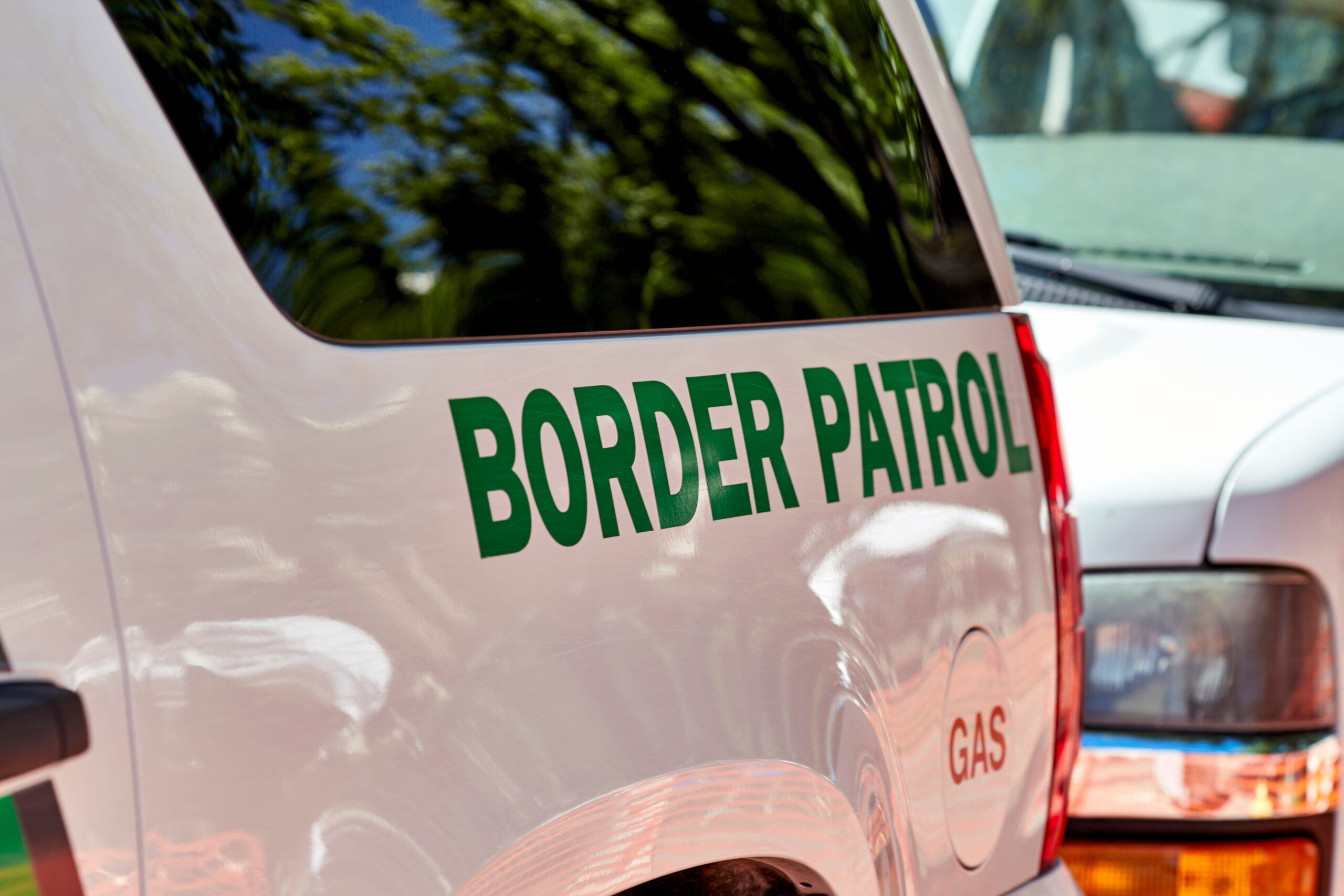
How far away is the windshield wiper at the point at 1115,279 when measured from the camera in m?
2.98

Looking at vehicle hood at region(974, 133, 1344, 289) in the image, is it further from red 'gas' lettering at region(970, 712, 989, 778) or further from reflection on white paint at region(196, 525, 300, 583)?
reflection on white paint at region(196, 525, 300, 583)

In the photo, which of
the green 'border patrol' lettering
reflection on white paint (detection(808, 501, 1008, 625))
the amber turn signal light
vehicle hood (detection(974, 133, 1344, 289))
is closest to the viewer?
the green 'border patrol' lettering

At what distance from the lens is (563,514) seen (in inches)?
43.2

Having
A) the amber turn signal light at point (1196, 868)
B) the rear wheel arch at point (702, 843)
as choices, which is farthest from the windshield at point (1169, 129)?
the rear wheel arch at point (702, 843)

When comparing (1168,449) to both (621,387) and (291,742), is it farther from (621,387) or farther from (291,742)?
(291,742)

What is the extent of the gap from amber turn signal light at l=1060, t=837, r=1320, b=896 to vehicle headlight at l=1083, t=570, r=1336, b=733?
19 centimetres

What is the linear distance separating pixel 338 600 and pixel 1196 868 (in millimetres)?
1705

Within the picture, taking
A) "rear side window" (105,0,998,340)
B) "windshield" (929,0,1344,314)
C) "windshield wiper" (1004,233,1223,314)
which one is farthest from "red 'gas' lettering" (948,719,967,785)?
"windshield" (929,0,1344,314)

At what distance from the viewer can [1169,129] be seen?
3461 millimetres

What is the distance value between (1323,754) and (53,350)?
2060 millimetres

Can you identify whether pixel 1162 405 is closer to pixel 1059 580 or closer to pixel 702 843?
pixel 1059 580

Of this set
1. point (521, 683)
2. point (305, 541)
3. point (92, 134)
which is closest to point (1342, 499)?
point (521, 683)

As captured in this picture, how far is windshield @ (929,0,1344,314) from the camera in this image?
3.19m

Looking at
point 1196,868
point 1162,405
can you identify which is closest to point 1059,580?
point 1196,868
